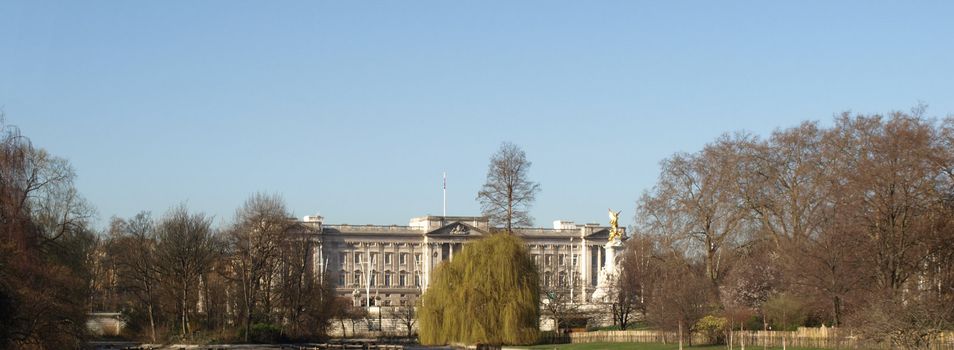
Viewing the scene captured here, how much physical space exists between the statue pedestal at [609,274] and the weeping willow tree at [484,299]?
2601cm

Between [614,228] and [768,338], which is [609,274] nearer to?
[614,228]

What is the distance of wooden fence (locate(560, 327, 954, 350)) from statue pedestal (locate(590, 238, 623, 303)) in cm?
1749

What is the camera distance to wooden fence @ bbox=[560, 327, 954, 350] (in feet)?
150

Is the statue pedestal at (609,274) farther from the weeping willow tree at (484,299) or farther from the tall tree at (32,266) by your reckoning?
the tall tree at (32,266)

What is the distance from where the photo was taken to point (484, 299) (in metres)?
63.7

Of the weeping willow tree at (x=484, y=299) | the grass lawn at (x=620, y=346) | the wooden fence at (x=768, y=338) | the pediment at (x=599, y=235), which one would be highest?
the pediment at (x=599, y=235)

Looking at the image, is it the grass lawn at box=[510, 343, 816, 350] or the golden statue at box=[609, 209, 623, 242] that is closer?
the grass lawn at box=[510, 343, 816, 350]

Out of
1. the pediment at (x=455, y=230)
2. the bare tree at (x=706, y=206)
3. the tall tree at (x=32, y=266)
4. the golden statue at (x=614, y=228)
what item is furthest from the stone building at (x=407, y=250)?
the tall tree at (x=32, y=266)

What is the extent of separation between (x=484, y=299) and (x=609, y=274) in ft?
115

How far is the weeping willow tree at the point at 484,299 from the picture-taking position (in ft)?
208

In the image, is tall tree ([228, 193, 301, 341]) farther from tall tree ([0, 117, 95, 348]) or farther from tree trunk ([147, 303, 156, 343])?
tall tree ([0, 117, 95, 348])

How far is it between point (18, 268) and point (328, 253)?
134 metres

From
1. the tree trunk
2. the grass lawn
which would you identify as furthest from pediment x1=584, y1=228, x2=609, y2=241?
the grass lawn

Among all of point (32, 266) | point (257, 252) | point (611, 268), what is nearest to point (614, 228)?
point (611, 268)
